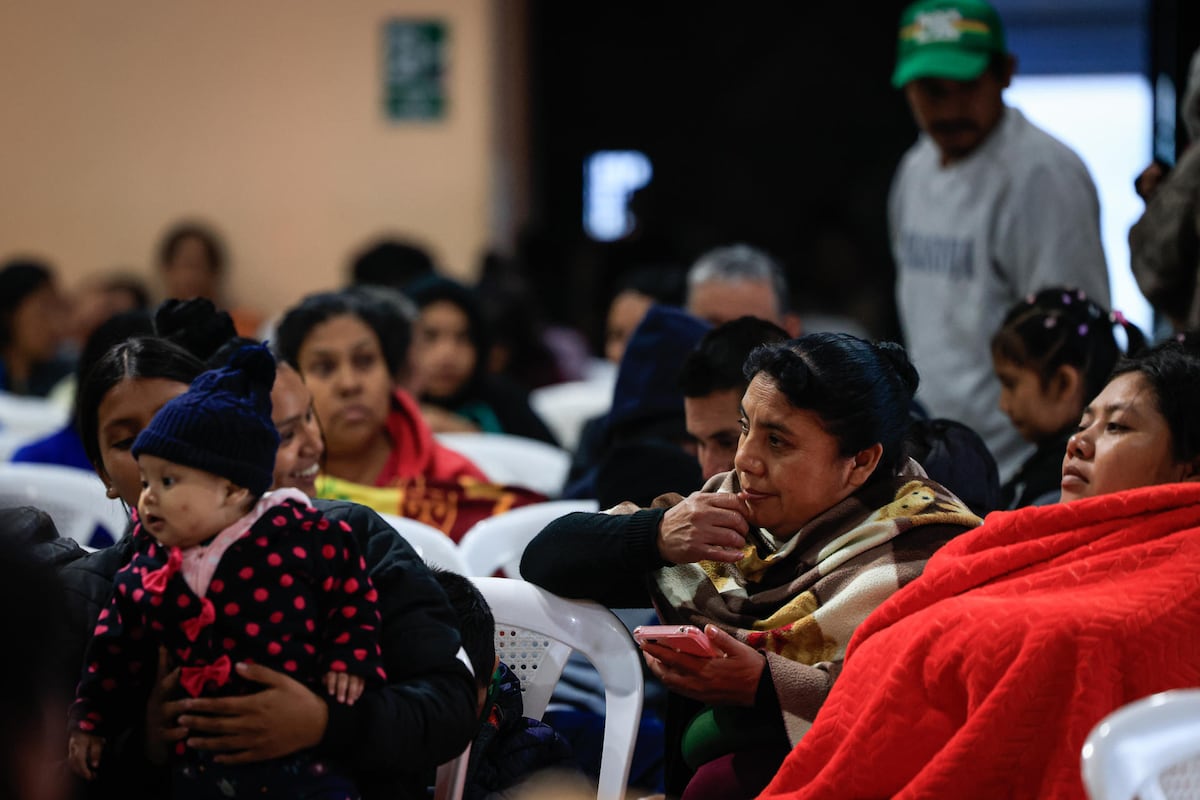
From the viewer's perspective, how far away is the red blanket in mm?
1783

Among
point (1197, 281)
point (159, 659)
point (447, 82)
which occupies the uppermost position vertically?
point (447, 82)

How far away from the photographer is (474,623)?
210 cm

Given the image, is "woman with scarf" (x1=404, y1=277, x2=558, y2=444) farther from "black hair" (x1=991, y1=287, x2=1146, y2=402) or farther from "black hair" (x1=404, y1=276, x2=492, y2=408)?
"black hair" (x1=991, y1=287, x2=1146, y2=402)

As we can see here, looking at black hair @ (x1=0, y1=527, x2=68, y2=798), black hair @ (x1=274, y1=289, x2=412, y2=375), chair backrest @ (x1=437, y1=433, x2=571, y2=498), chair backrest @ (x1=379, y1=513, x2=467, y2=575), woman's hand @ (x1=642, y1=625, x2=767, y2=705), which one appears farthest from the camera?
chair backrest @ (x1=437, y1=433, x2=571, y2=498)

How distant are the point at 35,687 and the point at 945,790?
3.50 feet

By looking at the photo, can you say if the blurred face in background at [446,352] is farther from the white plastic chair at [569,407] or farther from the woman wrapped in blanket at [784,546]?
the woman wrapped in blanket at [784,546]

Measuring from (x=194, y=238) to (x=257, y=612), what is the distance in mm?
5628

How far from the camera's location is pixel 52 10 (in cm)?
725

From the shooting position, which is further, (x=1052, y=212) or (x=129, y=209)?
(x=129, y=209)

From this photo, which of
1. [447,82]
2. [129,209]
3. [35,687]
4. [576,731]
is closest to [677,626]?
[576,731]

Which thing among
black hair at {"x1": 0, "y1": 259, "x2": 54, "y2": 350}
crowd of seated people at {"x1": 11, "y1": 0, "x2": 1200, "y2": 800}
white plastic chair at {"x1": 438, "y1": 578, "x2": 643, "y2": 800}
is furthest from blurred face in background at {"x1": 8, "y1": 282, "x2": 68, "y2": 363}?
white plastic chair at {"x1": 438, "y1": 578, "x2": 643, "y2": 800}

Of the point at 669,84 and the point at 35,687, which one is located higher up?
the point at 669,84

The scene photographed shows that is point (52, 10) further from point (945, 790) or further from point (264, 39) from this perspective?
point (945, 790)

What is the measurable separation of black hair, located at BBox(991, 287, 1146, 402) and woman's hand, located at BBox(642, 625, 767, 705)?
3.75 ft
